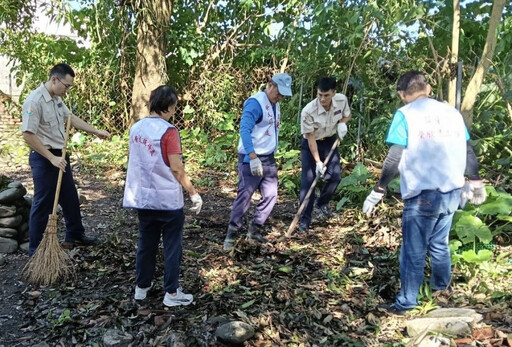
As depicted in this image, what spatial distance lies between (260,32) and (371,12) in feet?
16.3

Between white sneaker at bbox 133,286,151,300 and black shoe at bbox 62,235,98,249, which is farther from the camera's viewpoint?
black shoe at bbox 62,235,98,249

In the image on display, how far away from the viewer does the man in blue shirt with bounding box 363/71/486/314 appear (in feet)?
9.62

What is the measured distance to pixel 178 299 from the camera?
336 centimetres

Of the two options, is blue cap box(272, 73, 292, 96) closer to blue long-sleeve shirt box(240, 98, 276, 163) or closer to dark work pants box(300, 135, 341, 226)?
blue long-sleeve shirt box(240, 98, 276, 163)

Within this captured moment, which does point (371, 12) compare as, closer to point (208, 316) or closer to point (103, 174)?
point (208, 316)

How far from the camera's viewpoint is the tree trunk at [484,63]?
4398 mm

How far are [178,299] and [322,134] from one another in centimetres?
247

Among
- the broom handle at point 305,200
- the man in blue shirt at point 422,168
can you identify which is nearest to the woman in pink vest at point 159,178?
the man in blue shirt at point 422,168

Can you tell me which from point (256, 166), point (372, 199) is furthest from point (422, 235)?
point (256, 166)

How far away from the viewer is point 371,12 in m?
4.74

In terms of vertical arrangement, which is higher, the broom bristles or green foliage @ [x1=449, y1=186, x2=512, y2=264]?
green foliage @ [x1=449, y1=186, x2=512, y2=264]

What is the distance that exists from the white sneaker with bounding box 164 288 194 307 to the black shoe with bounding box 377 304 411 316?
52.0 inches

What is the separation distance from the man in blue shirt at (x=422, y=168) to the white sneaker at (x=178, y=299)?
4.74ft

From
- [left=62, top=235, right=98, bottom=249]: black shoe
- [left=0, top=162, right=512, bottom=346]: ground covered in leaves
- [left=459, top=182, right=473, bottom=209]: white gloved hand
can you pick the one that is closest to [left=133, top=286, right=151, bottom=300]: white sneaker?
[left=0, top=162, right=512, bottom=346]: ground covered in leaves
